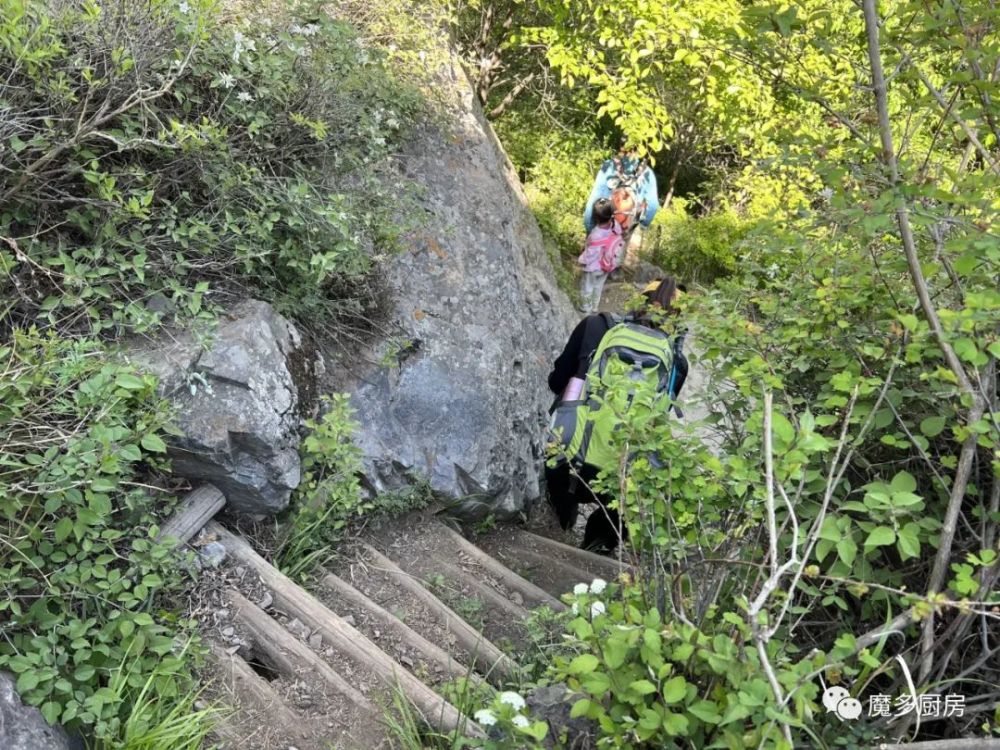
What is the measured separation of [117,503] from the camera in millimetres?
2910

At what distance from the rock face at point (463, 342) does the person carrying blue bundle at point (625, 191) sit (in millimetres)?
1751

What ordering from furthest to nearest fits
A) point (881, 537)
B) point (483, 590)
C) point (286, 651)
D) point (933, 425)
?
point (483, 590) < point (286, 651) < point (933, 425) < point (881, 537)

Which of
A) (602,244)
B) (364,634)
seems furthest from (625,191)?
(364,634)

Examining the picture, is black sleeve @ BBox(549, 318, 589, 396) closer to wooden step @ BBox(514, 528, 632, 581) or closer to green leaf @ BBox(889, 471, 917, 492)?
wooden step @ BBox(514, 528, 632, 581)

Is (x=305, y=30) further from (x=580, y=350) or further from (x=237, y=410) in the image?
(x=580, y=350)

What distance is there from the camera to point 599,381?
2637 millimetres

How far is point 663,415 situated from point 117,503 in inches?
85.3

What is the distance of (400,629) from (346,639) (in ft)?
1.16

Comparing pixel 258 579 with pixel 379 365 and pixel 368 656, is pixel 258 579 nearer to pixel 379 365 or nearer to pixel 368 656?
pixel 368 656

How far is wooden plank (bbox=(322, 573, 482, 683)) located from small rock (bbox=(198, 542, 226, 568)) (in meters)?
0.59

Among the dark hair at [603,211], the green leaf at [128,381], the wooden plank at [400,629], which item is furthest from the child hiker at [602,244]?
the green leaf at [128,381]

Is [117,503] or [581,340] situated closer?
[117,503]

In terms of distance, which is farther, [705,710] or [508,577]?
[508,577]

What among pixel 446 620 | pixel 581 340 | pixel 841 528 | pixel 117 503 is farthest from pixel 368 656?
pixel 581 340
